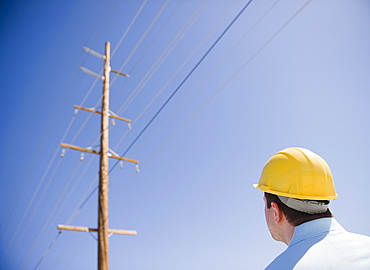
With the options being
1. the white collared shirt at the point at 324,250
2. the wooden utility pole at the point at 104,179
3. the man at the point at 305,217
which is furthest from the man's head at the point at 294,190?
the wooden utility pole at the point at 104,179

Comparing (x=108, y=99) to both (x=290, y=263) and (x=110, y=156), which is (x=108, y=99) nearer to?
(x=110, y=156)

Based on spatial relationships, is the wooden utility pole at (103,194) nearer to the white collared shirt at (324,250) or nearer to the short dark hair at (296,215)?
the short dark hair at (296,215)

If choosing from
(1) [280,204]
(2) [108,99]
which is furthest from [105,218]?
(1) [280,204]

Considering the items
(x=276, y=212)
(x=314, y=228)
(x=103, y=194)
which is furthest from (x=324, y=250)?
(x=103, y=194)

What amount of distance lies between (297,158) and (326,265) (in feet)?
2.37

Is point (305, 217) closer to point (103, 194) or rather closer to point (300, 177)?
point (300, 177)

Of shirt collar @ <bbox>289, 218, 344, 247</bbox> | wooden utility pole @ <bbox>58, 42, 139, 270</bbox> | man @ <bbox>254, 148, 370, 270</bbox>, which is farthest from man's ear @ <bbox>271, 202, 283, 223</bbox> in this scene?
wooden utility pole @ <bbox>58, 42, 139, 270</bbox>

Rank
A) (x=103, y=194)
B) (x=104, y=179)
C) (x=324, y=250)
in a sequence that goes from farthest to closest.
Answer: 1. (x=104, y=179)
2. (x=103, y=194)
3. (x=324, y=250)

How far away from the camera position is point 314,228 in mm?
1612

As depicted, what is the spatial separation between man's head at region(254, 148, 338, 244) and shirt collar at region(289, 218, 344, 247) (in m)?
0.07

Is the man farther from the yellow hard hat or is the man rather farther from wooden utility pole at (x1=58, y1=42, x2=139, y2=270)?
wooden utility pole at (x1=58, y1=42, x2=139, y2=270)

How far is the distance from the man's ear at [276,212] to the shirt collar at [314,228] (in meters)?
0.17

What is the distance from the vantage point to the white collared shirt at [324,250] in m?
1.34

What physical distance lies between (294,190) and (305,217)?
0.57 feet
